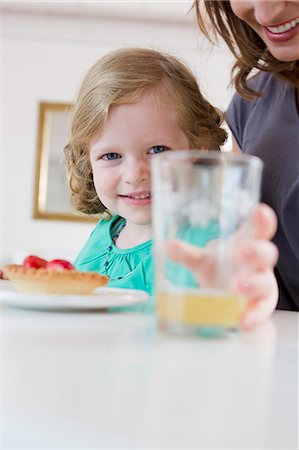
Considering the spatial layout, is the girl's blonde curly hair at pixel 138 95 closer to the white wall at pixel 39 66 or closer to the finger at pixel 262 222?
the finger at pixel 262 222

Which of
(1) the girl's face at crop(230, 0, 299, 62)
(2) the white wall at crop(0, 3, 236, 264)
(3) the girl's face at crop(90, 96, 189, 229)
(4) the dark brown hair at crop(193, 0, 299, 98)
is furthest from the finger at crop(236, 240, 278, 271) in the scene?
(2) the white wall at crop(0, 3, 236, 264)

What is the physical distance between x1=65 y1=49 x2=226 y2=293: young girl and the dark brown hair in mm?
151

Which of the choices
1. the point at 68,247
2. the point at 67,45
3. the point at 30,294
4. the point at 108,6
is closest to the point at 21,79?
the point at 67,45

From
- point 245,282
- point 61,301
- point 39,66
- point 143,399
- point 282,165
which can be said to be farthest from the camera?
point 39,66

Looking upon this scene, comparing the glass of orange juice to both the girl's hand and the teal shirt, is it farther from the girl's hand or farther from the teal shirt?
the teal shirt

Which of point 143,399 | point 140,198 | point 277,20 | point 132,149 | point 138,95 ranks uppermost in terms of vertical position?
point 277,20

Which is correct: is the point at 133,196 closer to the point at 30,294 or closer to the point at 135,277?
the point at 135,277

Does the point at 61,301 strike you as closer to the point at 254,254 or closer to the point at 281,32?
the point at 254,254

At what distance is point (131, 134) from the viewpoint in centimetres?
152

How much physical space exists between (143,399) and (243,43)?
4.00 feet

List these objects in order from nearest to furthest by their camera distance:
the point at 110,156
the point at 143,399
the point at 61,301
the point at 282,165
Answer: the point at 143,399 < the point at 61,301 < the point at 282,165 < the point at 110,156

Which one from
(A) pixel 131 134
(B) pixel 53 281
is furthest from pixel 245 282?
(A) pixel 131 134

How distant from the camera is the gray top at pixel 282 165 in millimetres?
1452

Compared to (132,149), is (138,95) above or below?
above
